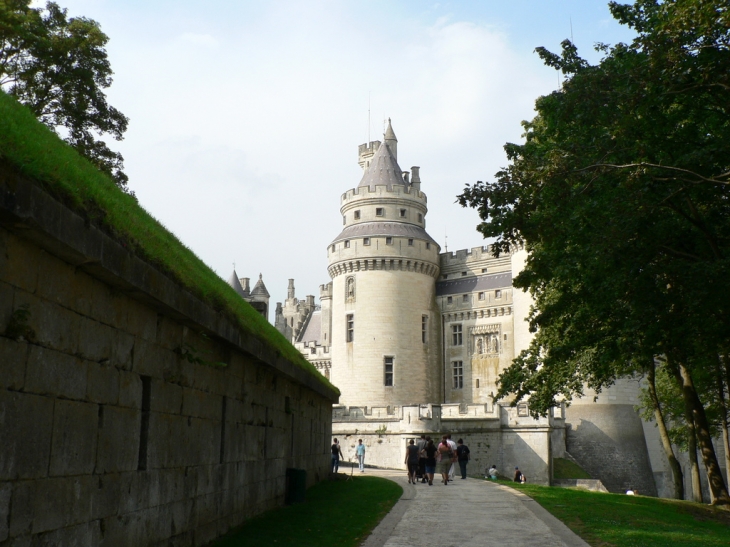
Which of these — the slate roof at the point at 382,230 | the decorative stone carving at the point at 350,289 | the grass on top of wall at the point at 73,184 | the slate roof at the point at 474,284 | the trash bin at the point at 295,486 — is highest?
the slate roof at the point at 382,230

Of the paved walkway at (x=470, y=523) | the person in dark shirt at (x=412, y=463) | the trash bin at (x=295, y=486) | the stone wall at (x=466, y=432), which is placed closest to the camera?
the paved walkway at (x=470, y=523)

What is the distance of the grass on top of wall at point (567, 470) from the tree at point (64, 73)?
76.4 feet

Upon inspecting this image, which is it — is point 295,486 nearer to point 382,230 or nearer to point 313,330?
point 382,230

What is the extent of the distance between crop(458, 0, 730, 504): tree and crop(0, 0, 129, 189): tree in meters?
15.1

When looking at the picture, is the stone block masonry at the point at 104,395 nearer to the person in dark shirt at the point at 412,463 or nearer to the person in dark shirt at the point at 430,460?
the person in dark shirt at the point at 430,460

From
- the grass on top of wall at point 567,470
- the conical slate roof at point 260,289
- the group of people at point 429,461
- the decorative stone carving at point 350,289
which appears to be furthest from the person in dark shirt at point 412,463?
the conical slate roof at point 260,289

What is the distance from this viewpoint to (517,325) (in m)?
46.0

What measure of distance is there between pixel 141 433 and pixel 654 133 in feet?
30.1

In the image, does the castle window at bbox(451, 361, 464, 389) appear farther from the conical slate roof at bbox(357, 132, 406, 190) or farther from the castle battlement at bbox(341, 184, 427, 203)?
the conical slate roof at bbox(357, 132, 406, 190)

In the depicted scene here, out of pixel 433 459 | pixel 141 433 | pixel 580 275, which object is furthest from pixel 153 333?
pixel 433 459

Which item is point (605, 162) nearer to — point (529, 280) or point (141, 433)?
point (529, 280)

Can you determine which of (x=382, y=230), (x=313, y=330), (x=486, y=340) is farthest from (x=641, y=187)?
(x=313, y=330)

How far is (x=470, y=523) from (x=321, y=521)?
2160 mm

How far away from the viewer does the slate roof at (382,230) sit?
49.2 metres
